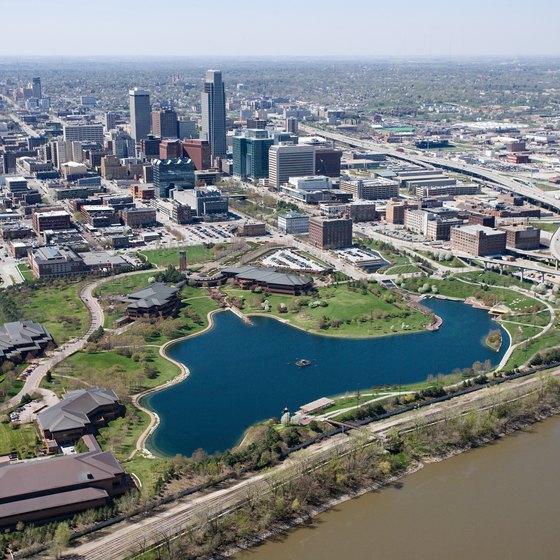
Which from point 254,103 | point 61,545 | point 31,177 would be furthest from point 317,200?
point 254,103

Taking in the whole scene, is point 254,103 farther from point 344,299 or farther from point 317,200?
point 344,299

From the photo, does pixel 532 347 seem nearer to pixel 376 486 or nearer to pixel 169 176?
pixel 376 486

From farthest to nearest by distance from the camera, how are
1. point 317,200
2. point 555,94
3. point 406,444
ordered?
point 555,94 → point 317,200 → point 406,444

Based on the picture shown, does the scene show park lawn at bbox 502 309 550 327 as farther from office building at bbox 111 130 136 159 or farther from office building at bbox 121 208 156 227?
office building at bbox 111 130 136 159

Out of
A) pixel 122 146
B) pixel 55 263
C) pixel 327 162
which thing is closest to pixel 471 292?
pixel 55 263

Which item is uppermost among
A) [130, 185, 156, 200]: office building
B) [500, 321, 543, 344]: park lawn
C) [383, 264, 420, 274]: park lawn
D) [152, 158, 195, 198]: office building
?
[152, 158, 195, 198]: office building

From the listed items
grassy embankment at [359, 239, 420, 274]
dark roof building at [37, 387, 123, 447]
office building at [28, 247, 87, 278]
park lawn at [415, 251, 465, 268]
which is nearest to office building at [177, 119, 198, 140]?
grassy embankment at [359, 239, 420, 274]
